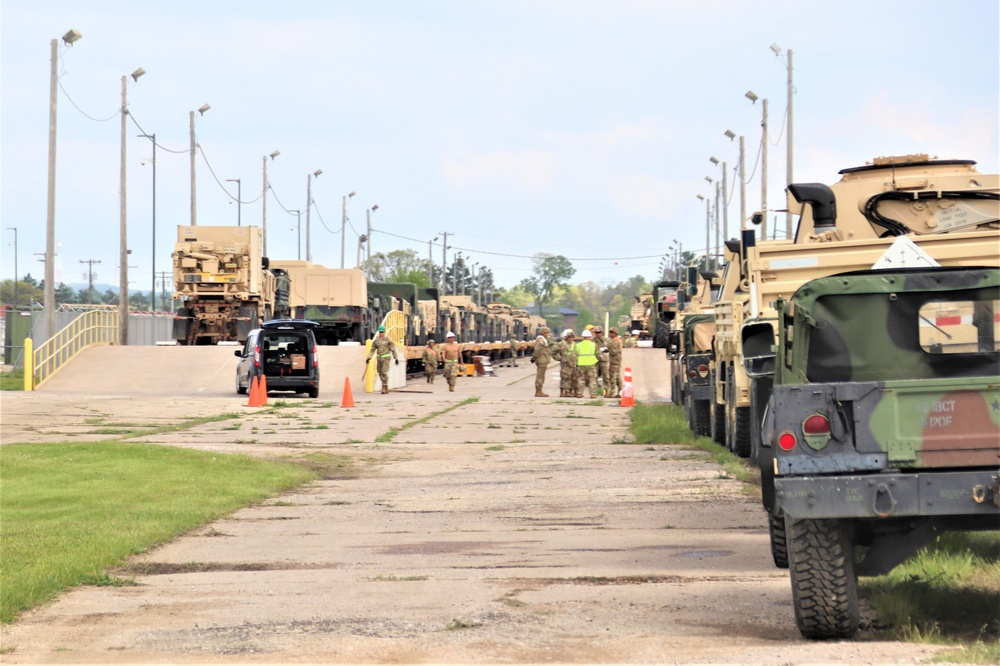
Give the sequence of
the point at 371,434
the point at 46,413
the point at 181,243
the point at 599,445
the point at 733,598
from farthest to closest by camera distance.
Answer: the point at 181,243 → the point at 46,413 → the point at 371,434 → the point at 599,445 → the point at 733,598

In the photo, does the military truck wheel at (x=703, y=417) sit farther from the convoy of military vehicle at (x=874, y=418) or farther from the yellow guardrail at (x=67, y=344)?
the yellow guardrail at (x=67, y=344)

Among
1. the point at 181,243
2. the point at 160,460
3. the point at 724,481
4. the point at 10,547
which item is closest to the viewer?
the point at 10,547

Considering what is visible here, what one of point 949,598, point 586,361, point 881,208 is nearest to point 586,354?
point 586,361

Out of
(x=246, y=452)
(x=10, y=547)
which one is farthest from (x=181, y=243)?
(x=10, y=547)

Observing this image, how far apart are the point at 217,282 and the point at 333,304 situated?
5.01 meters

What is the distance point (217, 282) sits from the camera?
144 ft

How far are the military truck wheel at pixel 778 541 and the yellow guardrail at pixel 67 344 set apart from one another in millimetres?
29989

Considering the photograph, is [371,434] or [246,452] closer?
[246,452]

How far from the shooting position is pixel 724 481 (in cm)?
1574

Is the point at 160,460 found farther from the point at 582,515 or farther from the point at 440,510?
the point at 582,515

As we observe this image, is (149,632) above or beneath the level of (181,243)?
beneath

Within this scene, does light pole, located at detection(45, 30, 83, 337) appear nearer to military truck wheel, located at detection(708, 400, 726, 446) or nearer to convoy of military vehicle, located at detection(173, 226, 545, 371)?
convoy of military vehicle, located at detection(173, 226, 545, 371)

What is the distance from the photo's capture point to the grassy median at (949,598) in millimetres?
7426

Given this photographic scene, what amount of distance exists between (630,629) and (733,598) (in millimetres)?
1169
